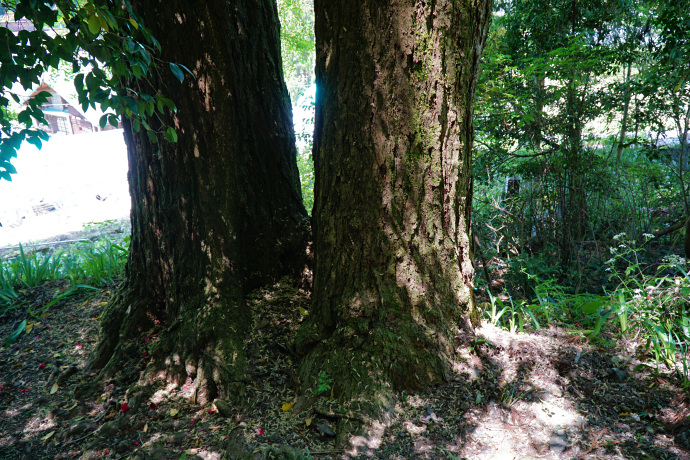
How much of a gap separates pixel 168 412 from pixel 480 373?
179cm

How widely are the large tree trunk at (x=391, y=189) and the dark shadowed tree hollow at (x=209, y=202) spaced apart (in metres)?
0.67

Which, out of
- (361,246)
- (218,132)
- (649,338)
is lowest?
(649,338)

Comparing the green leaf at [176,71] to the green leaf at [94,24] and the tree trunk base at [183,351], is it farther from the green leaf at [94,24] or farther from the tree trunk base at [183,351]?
the tree trunk base at [183,351]

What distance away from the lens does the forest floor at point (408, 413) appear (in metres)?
1.94

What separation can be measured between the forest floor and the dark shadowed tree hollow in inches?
7.2

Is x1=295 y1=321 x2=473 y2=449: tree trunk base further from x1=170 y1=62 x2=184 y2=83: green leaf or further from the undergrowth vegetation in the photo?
the undergrowth vegetation

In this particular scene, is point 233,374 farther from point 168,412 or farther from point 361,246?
point 361,246

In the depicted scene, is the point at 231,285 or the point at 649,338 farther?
the point at 231,285

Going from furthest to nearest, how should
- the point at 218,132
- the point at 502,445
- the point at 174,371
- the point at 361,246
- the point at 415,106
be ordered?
the point at 218,132 → the point at 174,371 → the point at 361,246 → the point at 415,106 → the point at 502,445

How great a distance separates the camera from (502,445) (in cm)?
195

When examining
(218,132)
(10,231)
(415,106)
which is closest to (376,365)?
(415,106)

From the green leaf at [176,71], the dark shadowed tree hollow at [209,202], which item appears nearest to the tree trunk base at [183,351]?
the dark shadowed tree hollow at [209,202]

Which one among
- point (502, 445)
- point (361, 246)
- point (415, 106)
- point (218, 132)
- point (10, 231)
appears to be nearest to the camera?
point (502, 445)

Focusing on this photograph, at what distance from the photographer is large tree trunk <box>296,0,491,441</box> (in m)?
2.12
